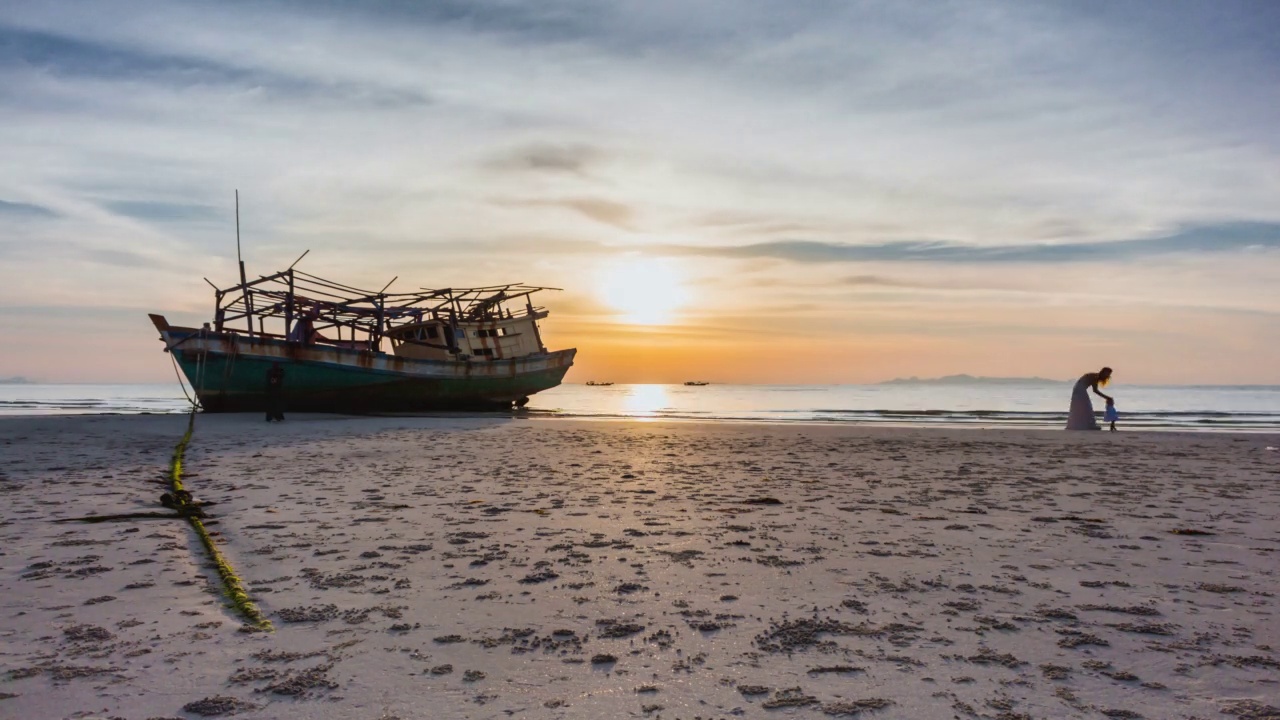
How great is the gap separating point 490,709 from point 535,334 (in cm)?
3637

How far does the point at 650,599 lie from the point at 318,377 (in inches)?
1008

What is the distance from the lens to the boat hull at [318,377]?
25.6 metres

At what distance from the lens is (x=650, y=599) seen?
174 inches

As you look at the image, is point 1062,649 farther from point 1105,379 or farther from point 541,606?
point 1105,379

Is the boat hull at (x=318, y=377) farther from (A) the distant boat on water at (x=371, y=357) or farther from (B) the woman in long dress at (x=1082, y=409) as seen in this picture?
(B) the woman in long dress at (x=1082, y=409)

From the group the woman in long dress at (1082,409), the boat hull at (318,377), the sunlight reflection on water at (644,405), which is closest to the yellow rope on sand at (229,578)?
the woman in long dress at (1082,409)

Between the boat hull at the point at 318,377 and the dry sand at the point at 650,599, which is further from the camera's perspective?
the boat hull at the point at 318,377

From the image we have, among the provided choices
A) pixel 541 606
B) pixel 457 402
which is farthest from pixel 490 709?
pixel 457 402

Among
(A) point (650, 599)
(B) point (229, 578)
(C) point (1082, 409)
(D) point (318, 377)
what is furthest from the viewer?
(D) point (318, 377)

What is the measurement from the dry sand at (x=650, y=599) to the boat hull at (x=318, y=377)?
17682 millimetres

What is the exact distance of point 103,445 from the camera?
1409 centimetres

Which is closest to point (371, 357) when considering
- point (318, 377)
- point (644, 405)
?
point (318, 377)

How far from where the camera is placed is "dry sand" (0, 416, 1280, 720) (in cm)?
313

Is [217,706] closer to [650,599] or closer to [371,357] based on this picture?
[650,599]
